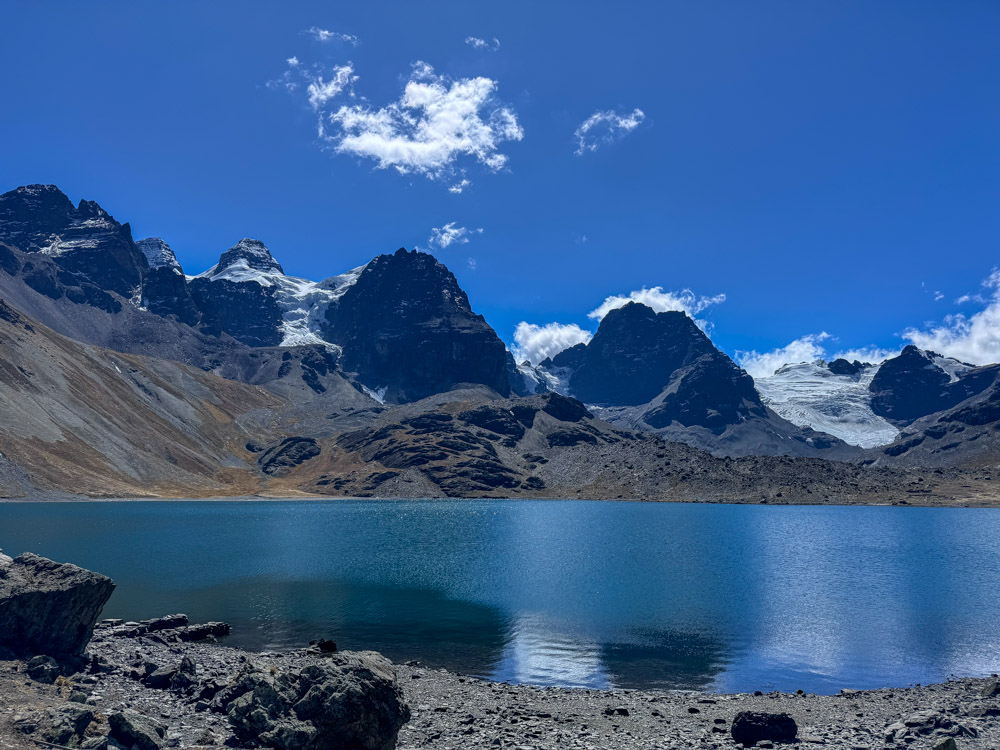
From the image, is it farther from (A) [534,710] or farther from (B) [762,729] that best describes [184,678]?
(B) [762,729]

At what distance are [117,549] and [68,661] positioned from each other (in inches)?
3235

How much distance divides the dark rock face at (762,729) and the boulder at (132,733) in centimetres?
2648

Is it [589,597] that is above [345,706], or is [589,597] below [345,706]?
below

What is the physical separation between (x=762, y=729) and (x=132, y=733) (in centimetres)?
2847

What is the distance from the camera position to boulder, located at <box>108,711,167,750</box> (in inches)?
1006

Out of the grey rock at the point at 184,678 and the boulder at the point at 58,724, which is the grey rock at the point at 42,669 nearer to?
the grey rock at the point at 184,678

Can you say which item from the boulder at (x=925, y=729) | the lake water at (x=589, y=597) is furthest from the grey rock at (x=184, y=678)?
the boulder at (x=925, y=729)

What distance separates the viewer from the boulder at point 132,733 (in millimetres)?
25547

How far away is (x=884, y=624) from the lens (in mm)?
63188

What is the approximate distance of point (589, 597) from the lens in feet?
245

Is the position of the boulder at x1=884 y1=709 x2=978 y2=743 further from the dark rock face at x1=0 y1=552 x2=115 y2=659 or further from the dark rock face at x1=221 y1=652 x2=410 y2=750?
the dark rock face at x1=0 y1=552 x2=115 y2=659

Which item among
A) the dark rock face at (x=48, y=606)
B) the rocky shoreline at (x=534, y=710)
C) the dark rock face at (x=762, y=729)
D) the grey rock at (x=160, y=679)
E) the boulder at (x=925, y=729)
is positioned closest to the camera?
the rocky shoreline at (x=534, y=710)

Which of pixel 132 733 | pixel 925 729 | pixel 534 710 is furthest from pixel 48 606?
pixel 925 729

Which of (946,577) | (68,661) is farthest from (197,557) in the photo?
(946,577)
